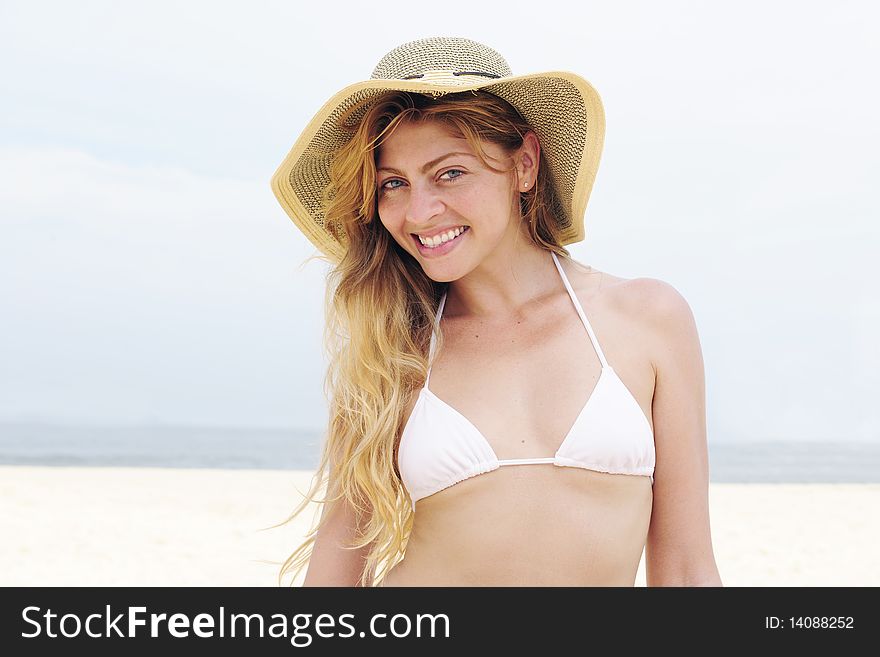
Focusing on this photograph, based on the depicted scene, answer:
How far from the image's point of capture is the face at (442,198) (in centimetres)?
240

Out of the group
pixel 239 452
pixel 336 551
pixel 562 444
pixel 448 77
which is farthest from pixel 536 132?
pixel 239 452

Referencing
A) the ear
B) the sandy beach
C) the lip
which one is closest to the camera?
the lip

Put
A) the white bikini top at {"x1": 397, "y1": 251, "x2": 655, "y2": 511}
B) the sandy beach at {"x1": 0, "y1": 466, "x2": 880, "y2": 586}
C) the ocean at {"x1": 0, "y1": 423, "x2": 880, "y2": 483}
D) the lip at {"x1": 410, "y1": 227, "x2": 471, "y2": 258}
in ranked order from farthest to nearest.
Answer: the ocean at {"x1": 0, "y1": 423, "x2": 880, "y2": 483}, the sandy beach at {"x1": 0, "y1": 466, "x2": 880, "y2": 586}, the lip at {"x1": 410, "y1": 227, "x2": 471, "y2": 258}, the white bikini top at {"x1": 397, "y1": 251, "x2": 655, "y2": 511}

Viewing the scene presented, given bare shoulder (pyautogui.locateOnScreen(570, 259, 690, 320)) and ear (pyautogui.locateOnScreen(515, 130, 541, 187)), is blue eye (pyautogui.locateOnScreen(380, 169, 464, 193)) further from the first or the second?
bare shoulder (pyautogui.locateOnScreen(570, 259, 690, 320))

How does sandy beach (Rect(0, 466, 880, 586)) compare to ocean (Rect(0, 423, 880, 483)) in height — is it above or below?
below

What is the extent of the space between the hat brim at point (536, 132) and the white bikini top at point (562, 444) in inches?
16.9

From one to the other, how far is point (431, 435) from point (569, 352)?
0.43 metres

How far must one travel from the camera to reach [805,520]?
1296 cm

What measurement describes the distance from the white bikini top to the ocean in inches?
766

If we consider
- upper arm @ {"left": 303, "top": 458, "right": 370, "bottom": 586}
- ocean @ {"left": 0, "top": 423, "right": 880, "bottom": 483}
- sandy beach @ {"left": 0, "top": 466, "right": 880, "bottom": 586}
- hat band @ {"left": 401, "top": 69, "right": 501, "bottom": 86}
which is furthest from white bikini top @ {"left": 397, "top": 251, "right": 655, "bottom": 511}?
ocean @ {"left": 0, "top": 423, "right": 880, "bottom": 483}

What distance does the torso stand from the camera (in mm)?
2334

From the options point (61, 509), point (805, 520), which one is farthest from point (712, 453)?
point (61, 509)

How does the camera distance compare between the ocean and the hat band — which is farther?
the ocean

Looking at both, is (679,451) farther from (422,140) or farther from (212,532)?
(212,532)
